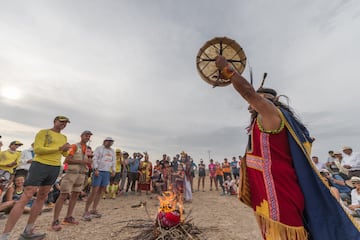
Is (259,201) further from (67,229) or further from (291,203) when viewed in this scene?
(67,229)

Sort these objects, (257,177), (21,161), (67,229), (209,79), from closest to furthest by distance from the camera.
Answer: (257,177), (209,79), (67,229), (21,161)

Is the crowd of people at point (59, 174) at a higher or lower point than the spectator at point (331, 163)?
lower

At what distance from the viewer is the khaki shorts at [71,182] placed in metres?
4.63

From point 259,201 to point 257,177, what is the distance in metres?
0.23

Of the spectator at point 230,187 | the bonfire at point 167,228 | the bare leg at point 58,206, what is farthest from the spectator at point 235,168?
the bare leg at point 58,206

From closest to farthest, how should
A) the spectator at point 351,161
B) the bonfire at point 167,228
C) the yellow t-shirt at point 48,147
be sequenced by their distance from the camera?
the bonfire at point 167,228
the yellow t-shirt at point 48,147
the spectator at point 351,161

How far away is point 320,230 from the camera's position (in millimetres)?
1572

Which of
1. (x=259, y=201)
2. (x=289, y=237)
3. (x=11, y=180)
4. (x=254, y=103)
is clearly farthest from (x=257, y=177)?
(x=11, y=180)

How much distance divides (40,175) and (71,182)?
0.97 metres

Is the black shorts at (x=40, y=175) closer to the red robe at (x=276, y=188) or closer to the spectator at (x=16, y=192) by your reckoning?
the spectator at (x=16, y=192)

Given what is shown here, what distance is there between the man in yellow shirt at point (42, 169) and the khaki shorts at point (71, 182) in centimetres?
53

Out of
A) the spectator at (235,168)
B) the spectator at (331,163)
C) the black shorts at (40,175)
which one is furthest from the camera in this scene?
the spectator at (235,168)

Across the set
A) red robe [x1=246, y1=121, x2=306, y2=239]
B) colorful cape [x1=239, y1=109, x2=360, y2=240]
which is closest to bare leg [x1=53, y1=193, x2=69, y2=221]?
red robe [x1=246, y1=121, x2=306, y2=239]

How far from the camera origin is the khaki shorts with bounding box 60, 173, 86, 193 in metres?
4.63
